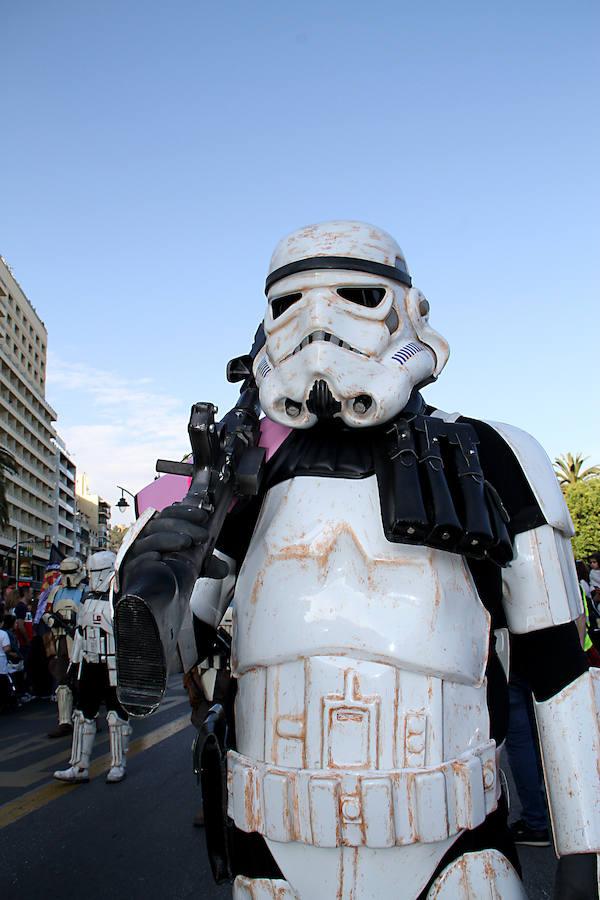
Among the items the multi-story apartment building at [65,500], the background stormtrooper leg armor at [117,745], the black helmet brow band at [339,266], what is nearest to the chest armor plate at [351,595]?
the black helmet brow band at [339,266]

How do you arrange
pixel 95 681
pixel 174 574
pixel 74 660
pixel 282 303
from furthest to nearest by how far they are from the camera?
pixel 74 660 < pixel 95 681 < pixel 282 303 < pixel 174 574

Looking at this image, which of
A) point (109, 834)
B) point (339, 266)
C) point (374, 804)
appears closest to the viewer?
point (374, 804)

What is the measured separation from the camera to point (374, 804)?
1.30 meters

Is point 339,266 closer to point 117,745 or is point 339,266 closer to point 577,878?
point 577,878

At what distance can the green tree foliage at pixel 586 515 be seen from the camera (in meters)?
32.4

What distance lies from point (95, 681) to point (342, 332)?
4930 mm

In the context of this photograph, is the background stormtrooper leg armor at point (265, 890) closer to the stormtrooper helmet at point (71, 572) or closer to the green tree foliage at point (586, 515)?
the stormtrooper helmet at point (71, 572)

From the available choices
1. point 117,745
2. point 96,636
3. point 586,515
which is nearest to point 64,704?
point 96,636

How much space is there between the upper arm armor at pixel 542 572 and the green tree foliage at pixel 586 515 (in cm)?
3274

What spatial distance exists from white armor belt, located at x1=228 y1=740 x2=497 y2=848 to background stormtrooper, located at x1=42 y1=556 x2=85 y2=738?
237 inches

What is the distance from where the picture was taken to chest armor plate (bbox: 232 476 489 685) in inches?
54.6

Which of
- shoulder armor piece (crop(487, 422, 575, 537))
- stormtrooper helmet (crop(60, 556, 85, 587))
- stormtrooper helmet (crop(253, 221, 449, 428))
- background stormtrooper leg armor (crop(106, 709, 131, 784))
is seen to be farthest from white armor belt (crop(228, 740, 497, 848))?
stormtrooper helmet (crop(60, 556, 85, 587))

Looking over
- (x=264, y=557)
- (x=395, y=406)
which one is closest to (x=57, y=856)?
(x=264, y=557)

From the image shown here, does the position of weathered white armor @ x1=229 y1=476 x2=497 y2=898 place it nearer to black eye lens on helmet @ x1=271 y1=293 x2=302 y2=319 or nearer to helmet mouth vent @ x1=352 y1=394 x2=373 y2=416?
helmet mouth vent @ x1=352 y1=394 x2=373 y2=416
